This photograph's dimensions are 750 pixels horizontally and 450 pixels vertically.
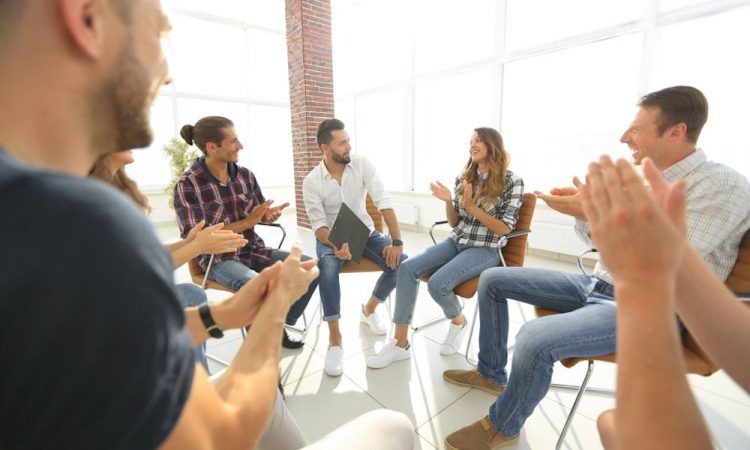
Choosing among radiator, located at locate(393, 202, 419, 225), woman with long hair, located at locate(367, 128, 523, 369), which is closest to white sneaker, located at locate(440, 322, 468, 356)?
woman with long hair, located at locate(367, 128, 523, 369)

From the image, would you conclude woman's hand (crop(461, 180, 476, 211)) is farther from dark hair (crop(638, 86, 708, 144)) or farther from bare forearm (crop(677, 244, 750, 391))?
bare forearm (crop(677, 244, 750, 391))

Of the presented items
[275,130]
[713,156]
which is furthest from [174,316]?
[275,130]

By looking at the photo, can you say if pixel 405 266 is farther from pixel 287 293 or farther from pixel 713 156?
pixel 713 156

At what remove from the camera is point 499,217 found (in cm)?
211

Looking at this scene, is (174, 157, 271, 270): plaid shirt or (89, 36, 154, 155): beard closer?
(89, 36, 154, 155): beard

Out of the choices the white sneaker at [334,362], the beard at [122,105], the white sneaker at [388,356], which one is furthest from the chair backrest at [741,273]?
the beard at [122,105]

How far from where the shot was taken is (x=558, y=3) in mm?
3824

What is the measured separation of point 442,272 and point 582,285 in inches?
27.4

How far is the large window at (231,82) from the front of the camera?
245 inches

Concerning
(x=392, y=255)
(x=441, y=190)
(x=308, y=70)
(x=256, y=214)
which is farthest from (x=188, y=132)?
(x=308, y=70)

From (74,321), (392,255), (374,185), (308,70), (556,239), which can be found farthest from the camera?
(308,70)

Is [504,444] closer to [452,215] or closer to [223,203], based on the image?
[452,215]

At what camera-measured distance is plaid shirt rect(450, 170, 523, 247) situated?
206 cm

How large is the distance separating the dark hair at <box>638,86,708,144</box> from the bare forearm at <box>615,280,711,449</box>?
1.30 m
